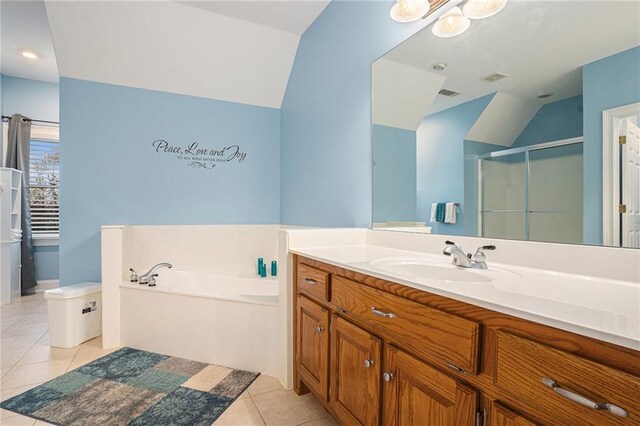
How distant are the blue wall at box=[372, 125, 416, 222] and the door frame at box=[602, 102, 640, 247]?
878mm

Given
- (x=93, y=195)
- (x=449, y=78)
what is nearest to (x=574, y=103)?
(x=449, y=78)

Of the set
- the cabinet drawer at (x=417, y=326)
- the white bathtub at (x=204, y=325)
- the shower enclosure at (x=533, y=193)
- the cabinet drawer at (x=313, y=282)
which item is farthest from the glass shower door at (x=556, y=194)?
the white bathtub at (x=204, y=325)

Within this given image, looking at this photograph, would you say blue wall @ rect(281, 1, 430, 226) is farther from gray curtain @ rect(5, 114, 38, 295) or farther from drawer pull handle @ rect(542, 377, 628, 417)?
gray curtain @ rect(5, 114, 38, 295)

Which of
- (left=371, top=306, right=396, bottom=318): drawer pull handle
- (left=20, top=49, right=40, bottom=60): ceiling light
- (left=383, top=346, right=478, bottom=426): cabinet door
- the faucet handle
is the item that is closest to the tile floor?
the faucet handle

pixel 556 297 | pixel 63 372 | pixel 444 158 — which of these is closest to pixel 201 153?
pixel 63 372

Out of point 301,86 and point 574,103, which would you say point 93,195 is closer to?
point 301,86

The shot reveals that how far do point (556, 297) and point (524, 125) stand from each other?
0.78 m

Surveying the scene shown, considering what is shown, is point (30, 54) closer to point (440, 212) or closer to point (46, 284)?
point (46, 284)

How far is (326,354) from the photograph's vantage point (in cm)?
152

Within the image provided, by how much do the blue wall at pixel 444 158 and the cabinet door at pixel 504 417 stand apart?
0.88 m

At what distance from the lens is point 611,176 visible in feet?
3.39

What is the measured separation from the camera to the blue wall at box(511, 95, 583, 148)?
113cm

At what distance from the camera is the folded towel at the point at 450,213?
159cm

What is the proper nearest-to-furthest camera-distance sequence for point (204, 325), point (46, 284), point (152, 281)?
point (204, 325) → point (152, 281) → point (46, 284)
